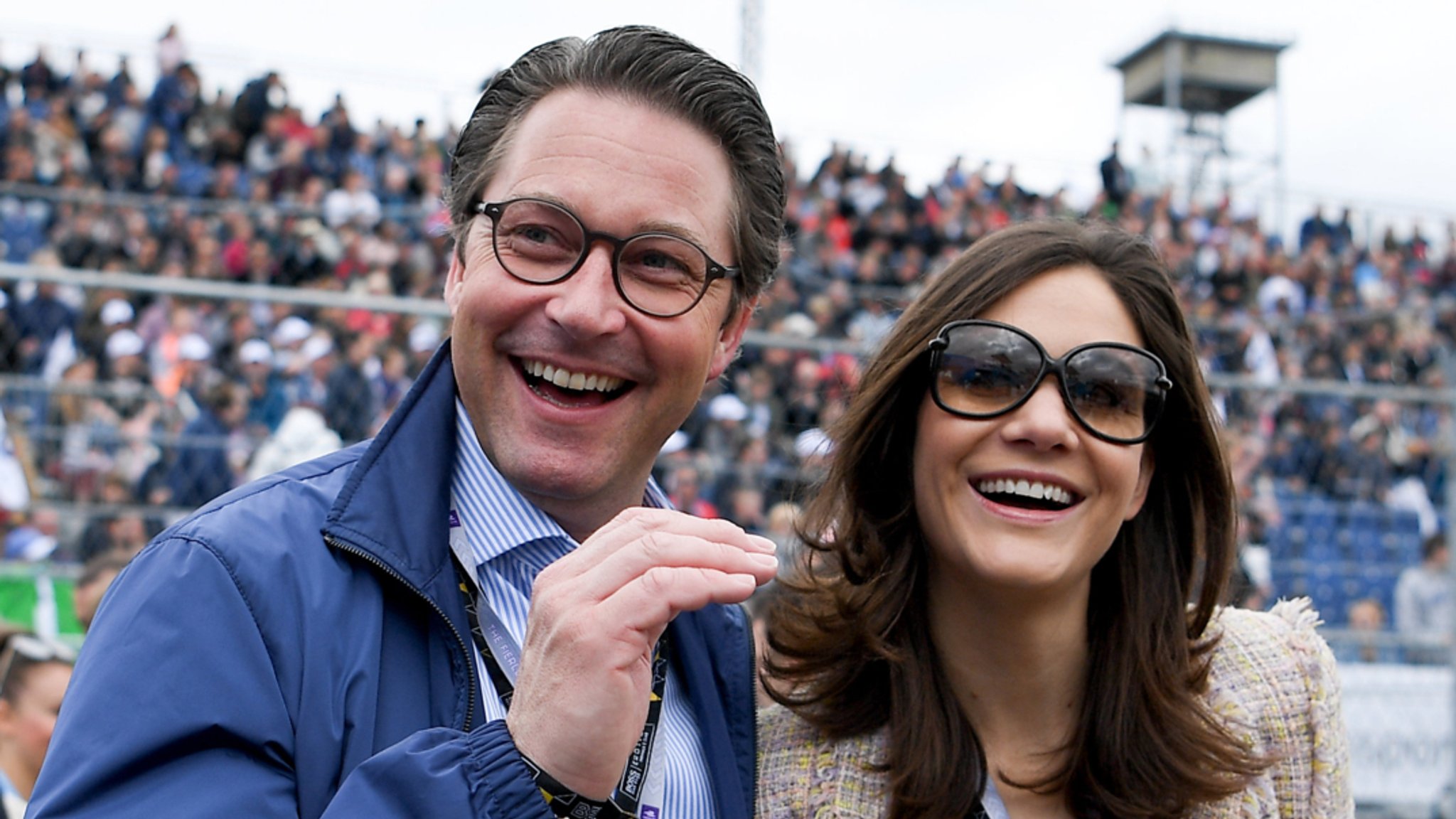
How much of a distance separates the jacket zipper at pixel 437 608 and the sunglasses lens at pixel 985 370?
0.91 meters

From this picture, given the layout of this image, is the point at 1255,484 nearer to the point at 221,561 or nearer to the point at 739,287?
the point at 739,287

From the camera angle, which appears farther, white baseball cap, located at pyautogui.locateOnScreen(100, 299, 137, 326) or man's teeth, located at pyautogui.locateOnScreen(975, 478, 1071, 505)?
white baseball cap, located at pyautogui.locateOnScreen(100, 299, 137, 326)

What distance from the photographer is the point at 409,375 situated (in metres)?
7.42

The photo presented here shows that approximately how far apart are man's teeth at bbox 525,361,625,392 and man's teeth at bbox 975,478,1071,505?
2.16ft

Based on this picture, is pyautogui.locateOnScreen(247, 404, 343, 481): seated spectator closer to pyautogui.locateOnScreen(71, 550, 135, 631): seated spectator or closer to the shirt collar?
pyautogui.locateOnScreen(71, 550, 135, 631): seated spectator

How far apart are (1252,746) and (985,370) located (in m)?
0.84

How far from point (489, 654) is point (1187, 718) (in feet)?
4.06

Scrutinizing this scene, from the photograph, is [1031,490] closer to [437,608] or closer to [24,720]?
[437,608]

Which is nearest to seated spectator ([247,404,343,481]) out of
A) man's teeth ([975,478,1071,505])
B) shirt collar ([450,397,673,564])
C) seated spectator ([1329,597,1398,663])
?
shirt collar ([450,397,673,564])

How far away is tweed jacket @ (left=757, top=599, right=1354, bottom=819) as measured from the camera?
2293 millimetres

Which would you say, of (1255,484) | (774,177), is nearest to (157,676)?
(774,177)

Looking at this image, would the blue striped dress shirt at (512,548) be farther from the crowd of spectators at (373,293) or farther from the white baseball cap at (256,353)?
the white baseball cap at (256,353)

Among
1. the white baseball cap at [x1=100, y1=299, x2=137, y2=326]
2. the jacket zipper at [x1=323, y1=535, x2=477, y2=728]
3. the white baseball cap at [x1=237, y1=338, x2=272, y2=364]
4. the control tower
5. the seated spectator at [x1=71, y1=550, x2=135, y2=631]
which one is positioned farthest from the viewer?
the control tower

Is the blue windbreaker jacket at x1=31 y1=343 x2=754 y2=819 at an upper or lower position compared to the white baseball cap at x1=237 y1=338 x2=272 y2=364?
upper
